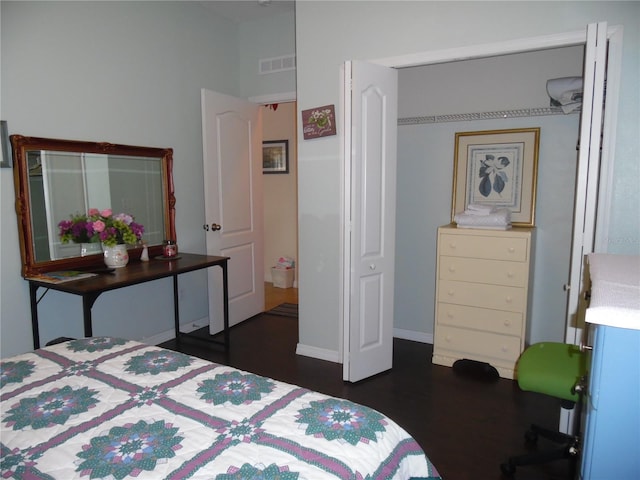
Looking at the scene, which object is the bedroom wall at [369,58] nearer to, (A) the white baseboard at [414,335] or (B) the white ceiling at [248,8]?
(B) the white ceiling at [248,8]

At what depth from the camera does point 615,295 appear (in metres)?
1.09

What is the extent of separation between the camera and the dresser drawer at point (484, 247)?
2874 millimetres

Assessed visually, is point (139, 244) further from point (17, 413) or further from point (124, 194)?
point (17, 413)

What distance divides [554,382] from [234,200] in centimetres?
295

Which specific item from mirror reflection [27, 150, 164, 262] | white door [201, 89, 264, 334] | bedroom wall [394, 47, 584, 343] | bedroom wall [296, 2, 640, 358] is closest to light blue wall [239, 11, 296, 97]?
white door [201, 89, 264, 334]

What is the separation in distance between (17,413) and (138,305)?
224 cm

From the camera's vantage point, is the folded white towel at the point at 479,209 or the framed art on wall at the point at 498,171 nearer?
the folded white towel at the point at 479,209

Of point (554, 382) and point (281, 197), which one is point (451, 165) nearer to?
point (554, 382)

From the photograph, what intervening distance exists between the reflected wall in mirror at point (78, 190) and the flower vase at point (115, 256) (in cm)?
16

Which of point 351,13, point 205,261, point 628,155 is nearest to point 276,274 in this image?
point 205,261

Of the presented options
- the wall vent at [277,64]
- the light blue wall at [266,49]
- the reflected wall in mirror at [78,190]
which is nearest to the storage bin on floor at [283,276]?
the reflected wall in mirror at [78,190]

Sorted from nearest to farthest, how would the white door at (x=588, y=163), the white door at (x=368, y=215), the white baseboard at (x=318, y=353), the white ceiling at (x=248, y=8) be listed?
the white door at (x=588, y=163), the white door at (x=368, y=215), the white baseboard at (x=318, y=353), the white ceiling at (x=248, y=8)

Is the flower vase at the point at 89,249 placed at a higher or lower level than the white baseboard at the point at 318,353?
higher

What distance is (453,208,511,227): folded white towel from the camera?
297 centimetres
